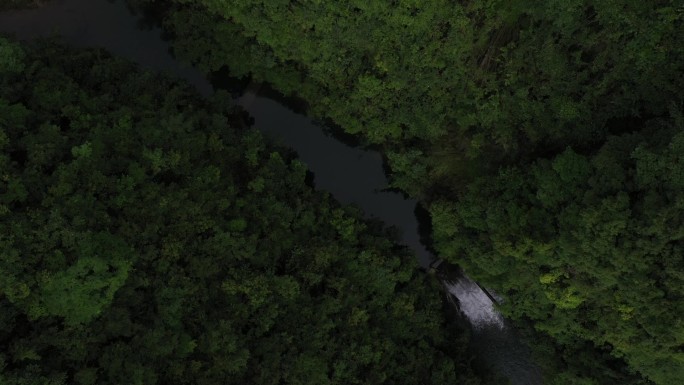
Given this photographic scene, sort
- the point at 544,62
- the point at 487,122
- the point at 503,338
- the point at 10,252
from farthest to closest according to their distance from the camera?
1. the point at 503,338
2. the point at 487,122
3. the point at 544,62
4. the point at 10,252

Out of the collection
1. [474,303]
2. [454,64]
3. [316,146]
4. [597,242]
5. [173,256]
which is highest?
[454,64]

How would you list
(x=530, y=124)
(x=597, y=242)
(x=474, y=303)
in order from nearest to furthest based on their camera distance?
(x=597, y=242) → (x=530, y=124) → (x=474, y=303)

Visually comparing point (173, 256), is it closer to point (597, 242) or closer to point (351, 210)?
point (351, 210)

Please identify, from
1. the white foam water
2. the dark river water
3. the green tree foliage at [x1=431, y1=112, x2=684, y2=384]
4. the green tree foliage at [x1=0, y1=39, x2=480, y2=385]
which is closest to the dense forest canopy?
the green tree foliage at [x1=431, y1=112, x2=684, y2=384]

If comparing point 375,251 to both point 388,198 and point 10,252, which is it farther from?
point 10,252

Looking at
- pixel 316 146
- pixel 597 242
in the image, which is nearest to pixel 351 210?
pixel 316 146

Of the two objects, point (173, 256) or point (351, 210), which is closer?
point (173, 256)

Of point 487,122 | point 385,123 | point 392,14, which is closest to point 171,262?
point 385,123
